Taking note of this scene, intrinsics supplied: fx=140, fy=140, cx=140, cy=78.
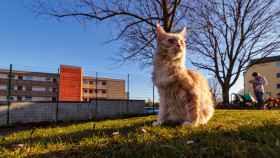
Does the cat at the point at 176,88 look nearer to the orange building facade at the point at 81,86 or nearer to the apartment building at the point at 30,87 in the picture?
the orange building facade at the point at 81,86

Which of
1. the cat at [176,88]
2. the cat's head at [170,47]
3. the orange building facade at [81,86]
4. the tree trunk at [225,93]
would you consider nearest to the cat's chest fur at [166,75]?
the cat at [176,88]

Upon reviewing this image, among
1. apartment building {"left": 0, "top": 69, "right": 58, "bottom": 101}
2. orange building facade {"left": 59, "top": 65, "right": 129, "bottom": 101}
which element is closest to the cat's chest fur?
orange building facade {"left": 59, "top": 65, "right": 129, "bottom": 101}

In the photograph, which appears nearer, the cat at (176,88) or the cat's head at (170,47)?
the cat at (176,88)

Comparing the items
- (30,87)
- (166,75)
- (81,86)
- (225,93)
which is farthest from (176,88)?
(30,87)

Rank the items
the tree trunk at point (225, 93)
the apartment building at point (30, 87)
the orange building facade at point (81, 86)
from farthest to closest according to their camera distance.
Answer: the apartment building at point (30, 87), the tree trunk at point (225, 93), the orange building facade at point (81, 86)

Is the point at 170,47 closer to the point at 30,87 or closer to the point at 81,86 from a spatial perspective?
the point at 81,86

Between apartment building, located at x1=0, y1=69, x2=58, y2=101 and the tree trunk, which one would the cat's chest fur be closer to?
the tree trunk

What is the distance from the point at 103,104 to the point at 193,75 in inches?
328

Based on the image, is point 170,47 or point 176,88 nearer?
point 176,88

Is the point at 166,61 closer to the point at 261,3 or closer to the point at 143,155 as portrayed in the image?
the point at 143,155

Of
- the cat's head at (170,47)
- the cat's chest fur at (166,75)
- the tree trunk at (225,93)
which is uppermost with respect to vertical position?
the cat's head at (170,47)

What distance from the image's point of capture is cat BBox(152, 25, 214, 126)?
95.7 inches

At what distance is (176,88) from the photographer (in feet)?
8.23

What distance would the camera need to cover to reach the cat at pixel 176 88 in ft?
7.97
